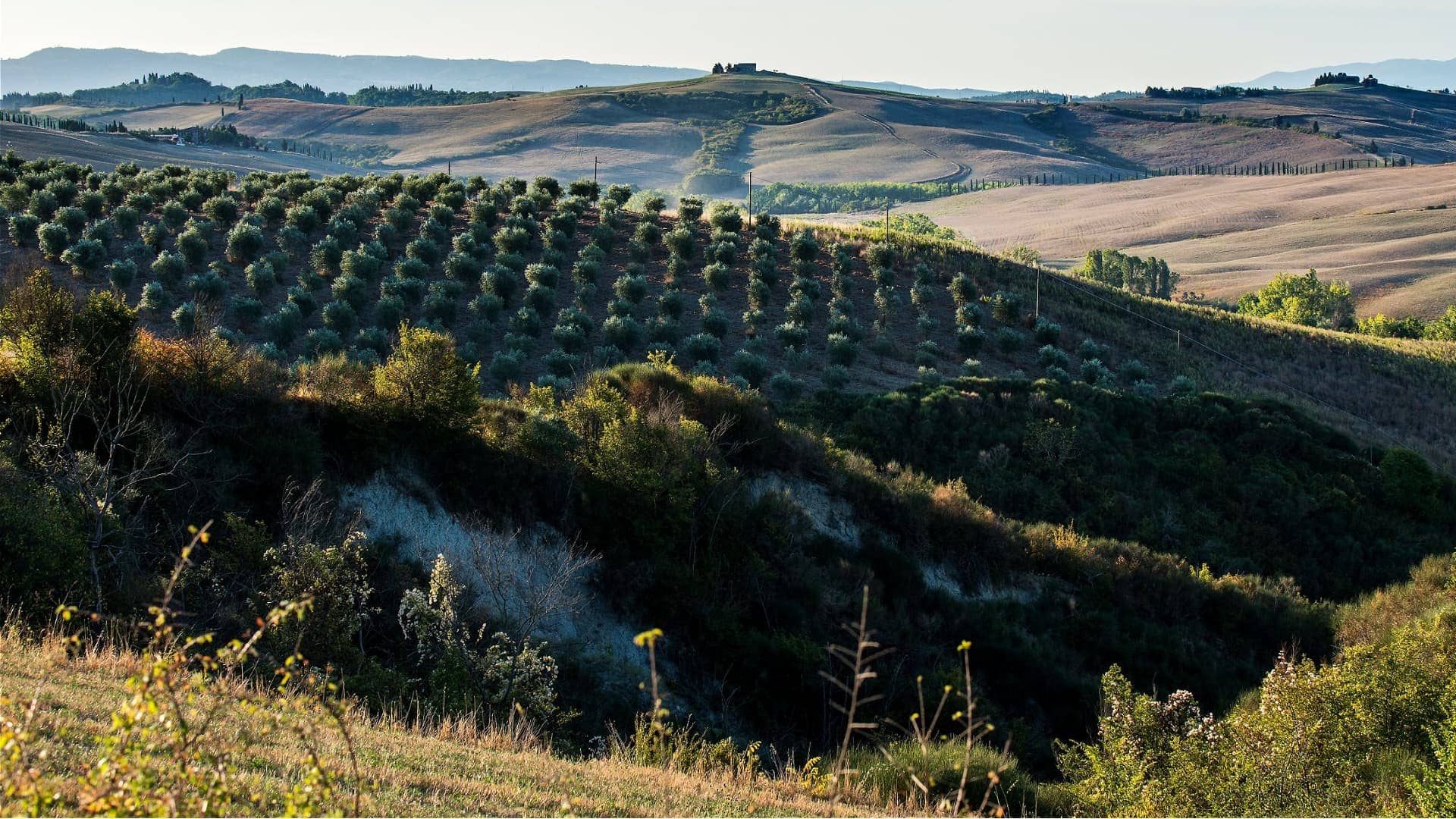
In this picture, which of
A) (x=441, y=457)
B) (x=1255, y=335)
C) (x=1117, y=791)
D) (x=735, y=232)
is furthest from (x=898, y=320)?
(x=1117, y=791)

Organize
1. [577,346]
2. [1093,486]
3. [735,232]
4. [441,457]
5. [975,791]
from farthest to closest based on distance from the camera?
[735,232], [577,346], [1093,486], [441,457], [975,791]

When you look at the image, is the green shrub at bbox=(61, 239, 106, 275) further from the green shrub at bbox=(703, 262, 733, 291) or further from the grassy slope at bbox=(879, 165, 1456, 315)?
Result: the grassy slope at bbox=(879, 165, 1456, 315)

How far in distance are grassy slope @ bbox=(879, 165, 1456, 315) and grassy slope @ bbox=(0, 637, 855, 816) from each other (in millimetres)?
102986

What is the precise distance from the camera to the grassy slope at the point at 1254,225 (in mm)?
106312

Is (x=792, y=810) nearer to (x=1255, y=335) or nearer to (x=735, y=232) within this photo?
(x=735, y=232)

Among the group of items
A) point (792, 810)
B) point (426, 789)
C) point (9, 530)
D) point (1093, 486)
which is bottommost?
point (1093, 486)

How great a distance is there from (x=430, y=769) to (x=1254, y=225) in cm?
14916

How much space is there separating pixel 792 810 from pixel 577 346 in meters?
25.3

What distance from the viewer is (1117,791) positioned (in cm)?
1212

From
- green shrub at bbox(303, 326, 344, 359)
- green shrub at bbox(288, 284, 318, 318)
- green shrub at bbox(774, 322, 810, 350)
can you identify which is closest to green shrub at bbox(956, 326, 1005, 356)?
green shrub at bbox(774, 322, 810, 350)

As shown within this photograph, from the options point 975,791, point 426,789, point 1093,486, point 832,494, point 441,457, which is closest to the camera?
point 426,789

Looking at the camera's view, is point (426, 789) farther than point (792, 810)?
No

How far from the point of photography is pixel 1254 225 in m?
138

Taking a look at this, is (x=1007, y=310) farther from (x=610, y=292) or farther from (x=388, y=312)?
(x=388, y=312)
